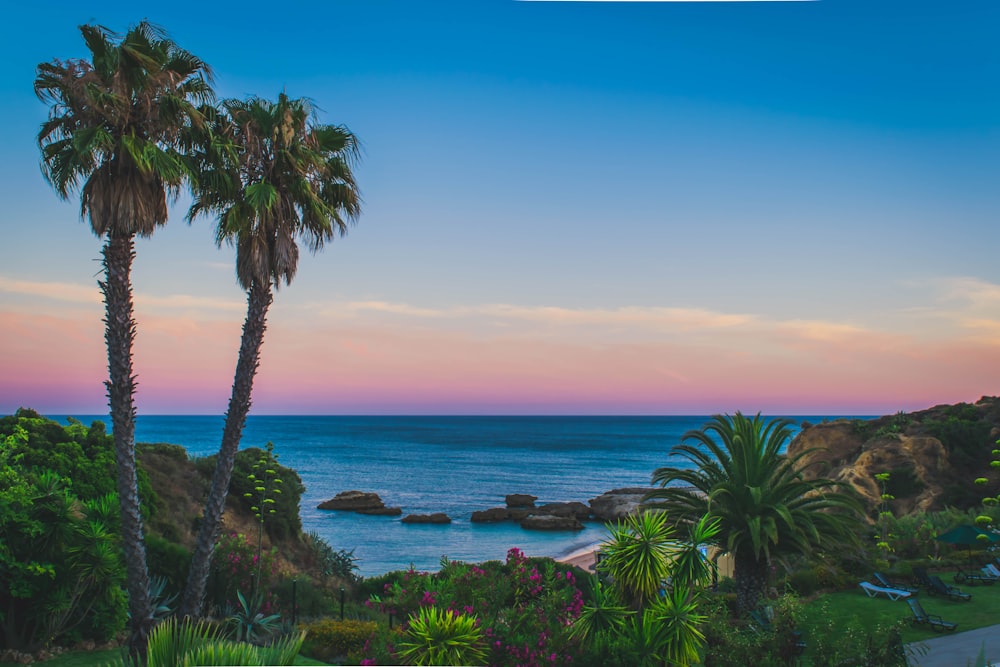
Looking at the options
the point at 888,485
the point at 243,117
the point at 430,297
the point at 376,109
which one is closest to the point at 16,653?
the point at 243,117

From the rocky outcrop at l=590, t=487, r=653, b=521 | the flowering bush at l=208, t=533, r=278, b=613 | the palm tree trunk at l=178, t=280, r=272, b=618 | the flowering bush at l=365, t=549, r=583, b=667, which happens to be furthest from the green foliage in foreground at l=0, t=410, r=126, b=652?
the rocky outcrop at l=590, t=487, r=653, b=521

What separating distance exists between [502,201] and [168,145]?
3010 centimetres

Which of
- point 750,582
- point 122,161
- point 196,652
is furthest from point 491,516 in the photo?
point 196,652

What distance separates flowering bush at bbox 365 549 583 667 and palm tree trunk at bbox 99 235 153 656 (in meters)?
5.12

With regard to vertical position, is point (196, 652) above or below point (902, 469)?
above

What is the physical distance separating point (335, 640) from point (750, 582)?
28.6 feet

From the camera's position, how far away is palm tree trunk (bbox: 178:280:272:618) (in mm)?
13680

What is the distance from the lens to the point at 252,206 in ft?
45.2

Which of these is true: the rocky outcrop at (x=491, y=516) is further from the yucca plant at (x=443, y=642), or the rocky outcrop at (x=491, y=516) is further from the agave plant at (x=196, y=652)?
the agave plant at (x=196, y=652)

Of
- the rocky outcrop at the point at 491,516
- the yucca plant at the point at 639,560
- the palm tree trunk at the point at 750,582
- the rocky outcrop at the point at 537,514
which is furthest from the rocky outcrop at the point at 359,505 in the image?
the yucca plant at the point at 639,560

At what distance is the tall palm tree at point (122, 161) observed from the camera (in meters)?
12.2

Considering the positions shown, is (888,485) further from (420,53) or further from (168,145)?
(168,145)

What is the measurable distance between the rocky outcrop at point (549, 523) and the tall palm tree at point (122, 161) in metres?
41.0

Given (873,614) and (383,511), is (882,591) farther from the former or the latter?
(383,511)
